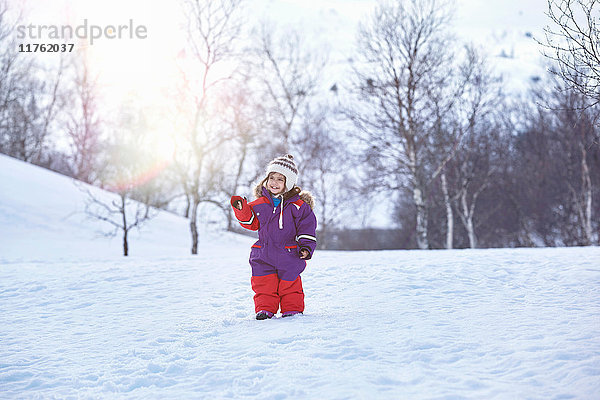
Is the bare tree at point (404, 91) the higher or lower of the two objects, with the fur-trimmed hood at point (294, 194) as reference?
higher

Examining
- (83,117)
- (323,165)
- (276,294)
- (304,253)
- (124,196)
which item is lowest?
(276,294)

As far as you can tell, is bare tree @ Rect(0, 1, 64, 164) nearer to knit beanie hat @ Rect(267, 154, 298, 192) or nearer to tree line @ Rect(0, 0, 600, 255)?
tree line @ Rect(0, 0, 600, 255)

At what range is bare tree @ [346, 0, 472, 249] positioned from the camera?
49.9 ft

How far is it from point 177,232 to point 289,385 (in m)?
16.9

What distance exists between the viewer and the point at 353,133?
51.4 feet

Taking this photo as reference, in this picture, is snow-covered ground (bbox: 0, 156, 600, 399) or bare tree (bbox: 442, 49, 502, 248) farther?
bare tree (bbox: 442, 49, 502, 248)

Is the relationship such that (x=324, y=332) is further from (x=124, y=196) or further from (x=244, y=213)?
(x=124, y=196)

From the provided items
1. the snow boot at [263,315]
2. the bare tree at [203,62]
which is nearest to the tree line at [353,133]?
the bare tree at [203,62]

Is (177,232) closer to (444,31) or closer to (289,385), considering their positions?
(444,31)

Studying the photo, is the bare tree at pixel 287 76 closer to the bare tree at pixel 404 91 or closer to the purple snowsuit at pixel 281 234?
the bare tree at pixel 404 91

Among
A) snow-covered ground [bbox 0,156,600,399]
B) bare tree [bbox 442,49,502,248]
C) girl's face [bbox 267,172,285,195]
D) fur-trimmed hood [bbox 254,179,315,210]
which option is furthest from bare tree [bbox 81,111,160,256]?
bare tree [bbox 442,49,502,248]

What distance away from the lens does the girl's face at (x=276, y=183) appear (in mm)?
4328

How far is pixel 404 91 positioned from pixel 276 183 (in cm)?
1205

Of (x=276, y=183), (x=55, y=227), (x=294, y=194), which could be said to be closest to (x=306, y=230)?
(x=294, y=194)
